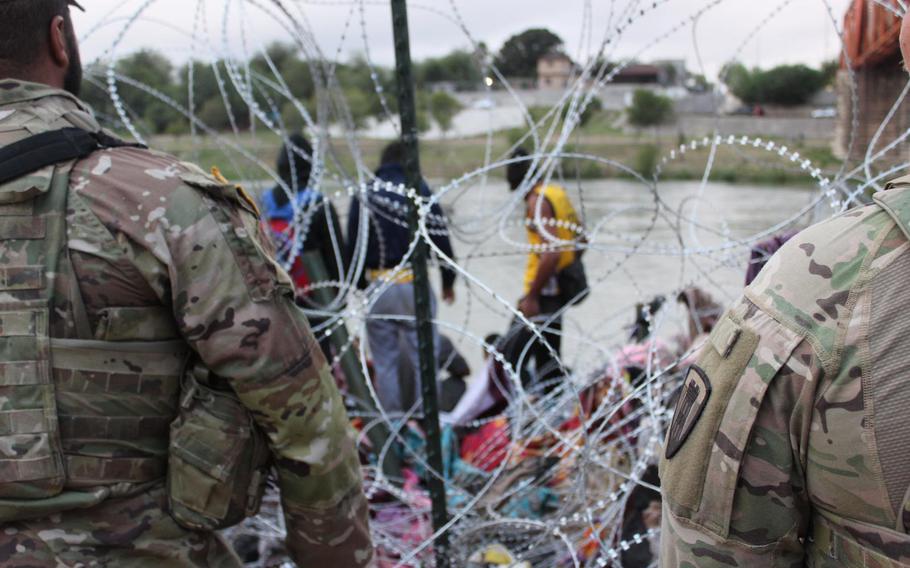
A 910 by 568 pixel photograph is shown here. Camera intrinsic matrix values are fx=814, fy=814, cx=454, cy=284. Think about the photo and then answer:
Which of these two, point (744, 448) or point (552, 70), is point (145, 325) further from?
point (552, 70)

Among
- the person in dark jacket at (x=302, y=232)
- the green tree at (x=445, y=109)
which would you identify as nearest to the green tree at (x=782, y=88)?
the green tree at (x=445, y=109)

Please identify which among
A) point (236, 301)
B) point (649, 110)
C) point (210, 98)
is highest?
point (210, 98)

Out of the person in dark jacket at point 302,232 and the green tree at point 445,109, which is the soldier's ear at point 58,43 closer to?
the person in dark jacket at point 302,232

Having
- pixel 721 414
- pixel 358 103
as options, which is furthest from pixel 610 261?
pixel 721 414

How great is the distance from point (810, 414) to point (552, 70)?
10.3ft

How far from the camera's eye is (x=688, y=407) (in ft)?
3.50

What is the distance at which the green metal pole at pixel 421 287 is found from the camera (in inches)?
79.2

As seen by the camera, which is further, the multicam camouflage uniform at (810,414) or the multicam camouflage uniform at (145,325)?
the multicam camouflage uniform at (145,325)

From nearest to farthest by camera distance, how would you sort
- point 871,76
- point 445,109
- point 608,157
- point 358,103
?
1. point 358,103
2. point 871,76
3. point 608,157
4. point 445,109

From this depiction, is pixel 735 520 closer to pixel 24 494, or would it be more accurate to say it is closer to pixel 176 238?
pixel 176 238

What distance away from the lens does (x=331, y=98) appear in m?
2.71

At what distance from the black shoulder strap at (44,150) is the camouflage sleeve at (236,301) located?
0.05 metres

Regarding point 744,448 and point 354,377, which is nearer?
point 744,448

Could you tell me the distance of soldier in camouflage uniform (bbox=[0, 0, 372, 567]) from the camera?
1.28 metres
